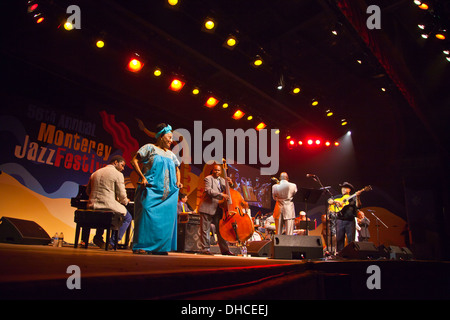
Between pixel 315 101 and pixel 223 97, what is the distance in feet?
10.5

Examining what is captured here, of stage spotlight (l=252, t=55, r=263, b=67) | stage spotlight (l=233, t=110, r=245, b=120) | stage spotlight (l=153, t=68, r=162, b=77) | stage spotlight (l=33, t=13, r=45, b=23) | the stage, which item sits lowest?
the stage

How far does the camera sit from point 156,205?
384 centimetres

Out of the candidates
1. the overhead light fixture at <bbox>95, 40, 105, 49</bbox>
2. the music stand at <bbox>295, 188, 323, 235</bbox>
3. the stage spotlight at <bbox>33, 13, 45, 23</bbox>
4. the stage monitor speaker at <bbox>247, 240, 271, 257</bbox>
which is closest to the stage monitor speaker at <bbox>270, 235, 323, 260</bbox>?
the stage monitor speaker at <bbox>247, 240, 271, 257</bbox>

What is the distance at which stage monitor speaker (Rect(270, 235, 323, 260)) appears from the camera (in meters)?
4.52

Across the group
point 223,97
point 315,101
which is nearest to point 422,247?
point 315,101

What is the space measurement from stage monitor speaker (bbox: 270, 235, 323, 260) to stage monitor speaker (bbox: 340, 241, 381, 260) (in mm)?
1558

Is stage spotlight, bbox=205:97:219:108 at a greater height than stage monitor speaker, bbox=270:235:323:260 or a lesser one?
greater

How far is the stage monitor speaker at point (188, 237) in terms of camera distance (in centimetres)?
772

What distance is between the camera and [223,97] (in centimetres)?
956

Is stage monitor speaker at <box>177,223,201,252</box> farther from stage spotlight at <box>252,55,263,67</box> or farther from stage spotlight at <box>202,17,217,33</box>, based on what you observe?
stage spotlight at <box>202,17,217,33</box>

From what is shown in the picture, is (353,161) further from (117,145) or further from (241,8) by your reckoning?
(117,145)

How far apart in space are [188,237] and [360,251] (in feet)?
12.6

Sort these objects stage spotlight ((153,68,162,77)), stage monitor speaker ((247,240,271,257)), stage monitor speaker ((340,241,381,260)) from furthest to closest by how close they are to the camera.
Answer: stage spotlight ((153,68,162,77)) → stage monitor speaker ((247,240,271,257)) → stage monitor speaker ((340,241,381,260))
